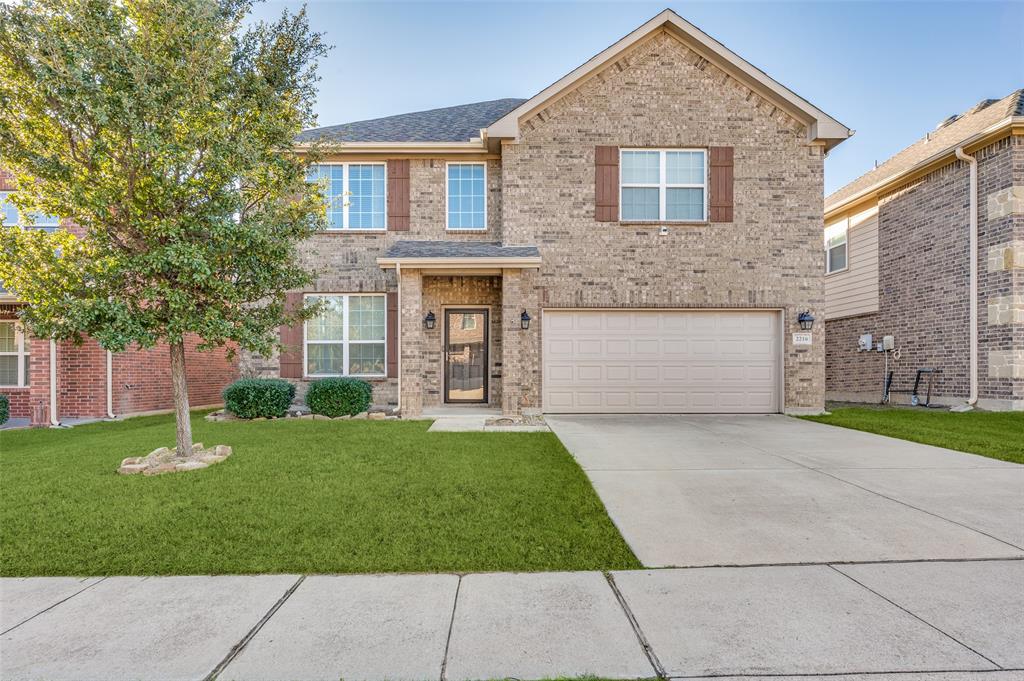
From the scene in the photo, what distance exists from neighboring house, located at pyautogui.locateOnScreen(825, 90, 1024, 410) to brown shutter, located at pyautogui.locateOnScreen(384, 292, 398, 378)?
12.3 m

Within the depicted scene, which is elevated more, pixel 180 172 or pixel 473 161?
pixel 473 161

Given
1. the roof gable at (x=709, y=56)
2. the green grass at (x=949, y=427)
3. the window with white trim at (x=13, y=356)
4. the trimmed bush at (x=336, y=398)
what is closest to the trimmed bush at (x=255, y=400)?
the trimmed bush at (x=336, y=398)

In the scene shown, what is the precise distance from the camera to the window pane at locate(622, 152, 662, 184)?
33.9 ft

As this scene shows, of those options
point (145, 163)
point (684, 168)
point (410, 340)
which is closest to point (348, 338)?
point (410, 340)

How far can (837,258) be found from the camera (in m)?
14.9

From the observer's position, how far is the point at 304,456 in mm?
6277

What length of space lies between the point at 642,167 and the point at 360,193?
610 cm

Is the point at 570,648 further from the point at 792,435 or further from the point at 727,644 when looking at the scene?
the point at 792,435

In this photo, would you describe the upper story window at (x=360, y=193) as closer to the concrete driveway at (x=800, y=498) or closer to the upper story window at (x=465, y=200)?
the upper story window at (x=465, y=200)

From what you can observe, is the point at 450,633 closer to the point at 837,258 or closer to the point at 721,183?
the point at 721,183

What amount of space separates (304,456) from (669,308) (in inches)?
294

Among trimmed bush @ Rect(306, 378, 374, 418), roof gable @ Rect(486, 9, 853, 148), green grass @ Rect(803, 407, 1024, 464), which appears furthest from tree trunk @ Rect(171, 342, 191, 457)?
green grass @ Rect(803, 407, 1024, 464)

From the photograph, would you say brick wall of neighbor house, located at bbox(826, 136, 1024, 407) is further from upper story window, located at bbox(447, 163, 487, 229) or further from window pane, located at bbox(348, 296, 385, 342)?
window pane, located at bbox(348, 296, 385, 342)

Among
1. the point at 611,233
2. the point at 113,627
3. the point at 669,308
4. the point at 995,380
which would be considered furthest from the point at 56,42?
the point at 995,380
